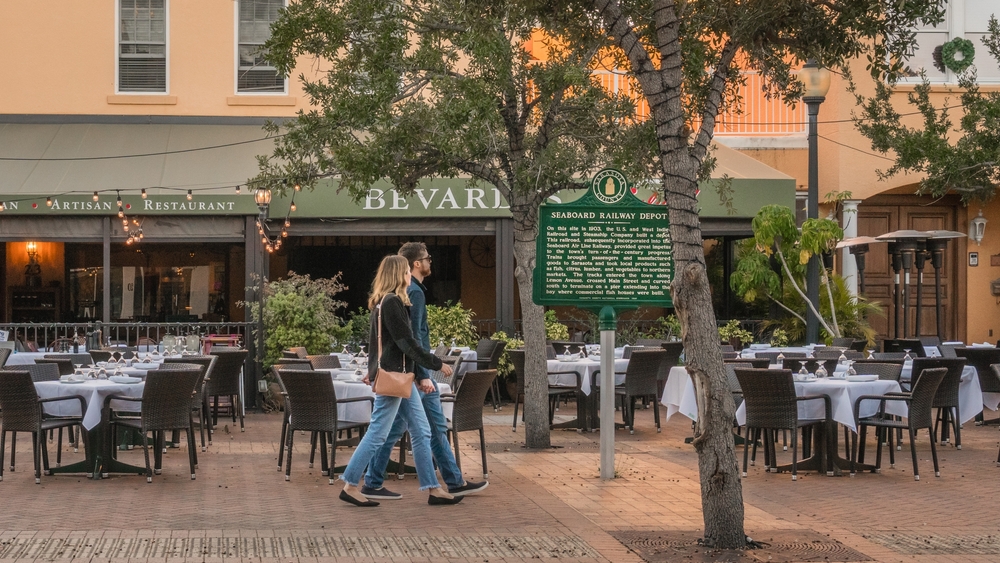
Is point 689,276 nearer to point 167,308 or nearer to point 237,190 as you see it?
point 237,190

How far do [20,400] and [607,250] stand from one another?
4845 millimetres

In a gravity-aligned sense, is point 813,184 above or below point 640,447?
above

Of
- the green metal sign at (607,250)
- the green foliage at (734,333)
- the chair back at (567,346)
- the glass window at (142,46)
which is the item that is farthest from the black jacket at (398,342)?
the glass window at (142,46)

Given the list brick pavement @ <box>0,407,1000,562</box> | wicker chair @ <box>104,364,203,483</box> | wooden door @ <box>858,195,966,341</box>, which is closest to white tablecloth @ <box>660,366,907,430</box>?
brick pavement @ <box>0,407,1000,562</box>

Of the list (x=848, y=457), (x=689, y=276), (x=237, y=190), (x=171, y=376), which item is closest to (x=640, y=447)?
(x=848, y=457)

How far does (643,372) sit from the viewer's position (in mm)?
14570

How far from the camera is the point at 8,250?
72.5ft

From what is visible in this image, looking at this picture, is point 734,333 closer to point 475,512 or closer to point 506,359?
point 506,359

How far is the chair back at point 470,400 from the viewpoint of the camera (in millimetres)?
10109

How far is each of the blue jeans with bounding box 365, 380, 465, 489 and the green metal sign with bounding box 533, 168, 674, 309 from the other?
5.52 feet

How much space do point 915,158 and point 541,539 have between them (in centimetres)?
1243

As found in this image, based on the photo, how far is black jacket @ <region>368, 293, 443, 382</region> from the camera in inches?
346

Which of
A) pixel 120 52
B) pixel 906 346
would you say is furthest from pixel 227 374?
pixel 906 346

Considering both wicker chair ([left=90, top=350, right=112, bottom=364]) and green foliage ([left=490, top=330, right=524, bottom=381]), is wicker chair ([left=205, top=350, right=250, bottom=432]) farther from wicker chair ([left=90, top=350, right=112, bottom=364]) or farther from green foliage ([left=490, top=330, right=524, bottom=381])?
green foliage ([left=490, top=330, right=524, bottom=381])
